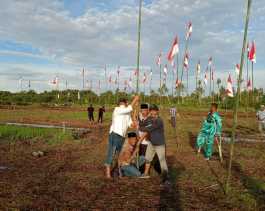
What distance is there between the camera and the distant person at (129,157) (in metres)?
8.26

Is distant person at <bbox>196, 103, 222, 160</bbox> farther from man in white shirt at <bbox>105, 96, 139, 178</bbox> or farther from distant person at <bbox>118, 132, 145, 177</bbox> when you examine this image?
man in white shirt at <bbox>105, 96, 139, 178</bbox>

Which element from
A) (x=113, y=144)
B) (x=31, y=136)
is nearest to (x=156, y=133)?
(x=113, y=144)


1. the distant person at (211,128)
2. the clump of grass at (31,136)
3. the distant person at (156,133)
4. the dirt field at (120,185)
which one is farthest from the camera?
the clump of grass at (31,136)

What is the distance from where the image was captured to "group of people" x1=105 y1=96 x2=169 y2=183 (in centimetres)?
812

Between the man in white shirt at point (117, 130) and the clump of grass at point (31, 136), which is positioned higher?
the man in white shirt at point (117, 130)

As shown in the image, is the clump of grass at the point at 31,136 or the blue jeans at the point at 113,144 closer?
the blue jeans at the point at 113,144

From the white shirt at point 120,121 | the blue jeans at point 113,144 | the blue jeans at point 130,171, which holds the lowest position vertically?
the blue jeans at point 130,171

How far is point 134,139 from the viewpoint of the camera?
27.4 ft

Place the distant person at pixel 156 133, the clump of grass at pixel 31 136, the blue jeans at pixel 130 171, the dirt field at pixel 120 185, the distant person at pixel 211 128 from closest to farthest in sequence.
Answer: the dirt field at pixel 120 185, the distant person at pixel 156 133, the blue jeans at pixel 130 171, the distant person at pixel 211 128, the clump of grass at pixel 31 136

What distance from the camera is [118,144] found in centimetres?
823

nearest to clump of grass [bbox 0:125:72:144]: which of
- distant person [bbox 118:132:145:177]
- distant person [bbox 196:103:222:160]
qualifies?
distant person [bbox 196:103:222:160]

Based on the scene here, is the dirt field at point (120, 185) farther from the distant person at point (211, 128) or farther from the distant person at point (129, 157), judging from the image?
the distant person at point (211, 128)

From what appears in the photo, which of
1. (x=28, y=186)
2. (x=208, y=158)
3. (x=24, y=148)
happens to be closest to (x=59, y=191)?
(x=28, y=186)

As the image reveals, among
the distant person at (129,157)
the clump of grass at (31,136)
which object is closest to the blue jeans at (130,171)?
the distant person at (129,157)
